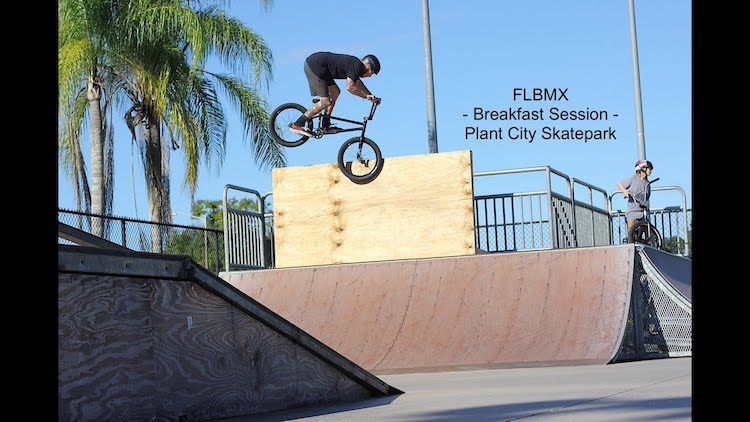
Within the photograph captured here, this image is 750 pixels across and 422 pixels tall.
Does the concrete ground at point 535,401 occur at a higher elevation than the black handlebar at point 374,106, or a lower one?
lower

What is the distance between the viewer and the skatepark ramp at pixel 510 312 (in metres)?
12.1

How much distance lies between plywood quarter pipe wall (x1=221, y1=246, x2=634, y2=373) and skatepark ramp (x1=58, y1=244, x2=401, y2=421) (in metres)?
5.59

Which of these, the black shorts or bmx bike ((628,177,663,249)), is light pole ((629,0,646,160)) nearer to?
bmx bike ((628,177,663,249))

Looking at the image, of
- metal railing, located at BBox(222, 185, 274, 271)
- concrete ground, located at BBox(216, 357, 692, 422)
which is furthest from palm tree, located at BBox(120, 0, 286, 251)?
concrete ground, located at BBox(216, 357, 692, 422)

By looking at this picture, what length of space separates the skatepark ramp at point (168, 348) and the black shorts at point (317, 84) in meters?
7.90

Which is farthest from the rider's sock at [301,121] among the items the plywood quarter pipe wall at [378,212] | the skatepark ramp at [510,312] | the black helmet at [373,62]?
the skatepark ramp at [510,312]

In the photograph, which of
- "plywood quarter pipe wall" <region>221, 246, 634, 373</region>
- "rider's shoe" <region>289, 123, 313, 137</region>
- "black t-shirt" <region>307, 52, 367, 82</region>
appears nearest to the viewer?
"plywood quarter pipe wall" <region>221, 246, 634, 373</region>

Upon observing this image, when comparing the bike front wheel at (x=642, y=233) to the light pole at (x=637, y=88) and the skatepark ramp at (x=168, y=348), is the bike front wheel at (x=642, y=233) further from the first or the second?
the skatepark ramp at (x=168, y=348)

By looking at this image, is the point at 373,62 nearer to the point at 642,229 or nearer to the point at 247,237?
the point at 247,237

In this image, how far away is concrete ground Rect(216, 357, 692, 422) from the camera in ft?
17.0

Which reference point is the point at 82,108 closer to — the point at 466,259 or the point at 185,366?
the point at 466,259

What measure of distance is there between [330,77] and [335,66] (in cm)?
32

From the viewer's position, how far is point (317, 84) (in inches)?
563

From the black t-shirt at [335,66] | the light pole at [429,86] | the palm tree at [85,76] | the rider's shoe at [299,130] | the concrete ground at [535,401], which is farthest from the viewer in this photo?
the palm tree at [85,76]
